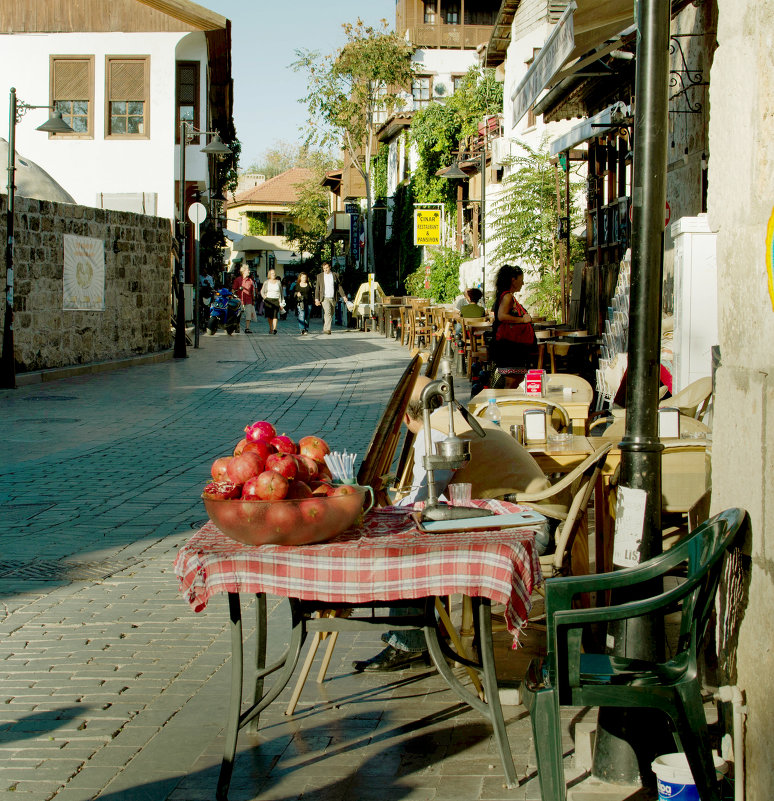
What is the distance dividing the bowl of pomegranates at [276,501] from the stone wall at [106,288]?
15296 mm

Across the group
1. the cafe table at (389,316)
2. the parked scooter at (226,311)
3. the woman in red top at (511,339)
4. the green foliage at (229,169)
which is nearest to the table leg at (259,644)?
the woman in red top at (511,339)

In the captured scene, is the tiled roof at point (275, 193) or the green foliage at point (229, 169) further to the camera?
the tiled roof at point (275, 193)

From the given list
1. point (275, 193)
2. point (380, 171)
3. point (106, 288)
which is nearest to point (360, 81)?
point (380, 171)

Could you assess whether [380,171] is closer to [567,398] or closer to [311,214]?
[311,214]

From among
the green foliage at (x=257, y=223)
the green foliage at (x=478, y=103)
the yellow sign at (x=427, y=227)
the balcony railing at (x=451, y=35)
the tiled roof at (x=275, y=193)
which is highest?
the balcony railing at (x=451, y=35)

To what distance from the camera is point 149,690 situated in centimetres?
459

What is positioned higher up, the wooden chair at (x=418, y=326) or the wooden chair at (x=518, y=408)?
the wooden chair at (x=418, y=326)

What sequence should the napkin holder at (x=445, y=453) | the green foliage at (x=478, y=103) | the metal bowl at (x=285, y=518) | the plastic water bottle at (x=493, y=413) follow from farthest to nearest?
1. the green foliage at (x=478, y=103)
2. the plastic water bottle at (x=493, y=413)
3. the napkin holder at (x=445, y=453)
4. the metal bowl at (x=285, y=518)

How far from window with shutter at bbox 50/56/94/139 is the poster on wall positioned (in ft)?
36.9

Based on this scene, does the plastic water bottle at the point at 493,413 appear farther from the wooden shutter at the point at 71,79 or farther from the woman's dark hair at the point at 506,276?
the wooden shutter at the point at 71,79

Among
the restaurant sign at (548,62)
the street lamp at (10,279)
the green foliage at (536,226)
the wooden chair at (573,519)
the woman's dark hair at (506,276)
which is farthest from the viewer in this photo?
the green foliage at (536,226)

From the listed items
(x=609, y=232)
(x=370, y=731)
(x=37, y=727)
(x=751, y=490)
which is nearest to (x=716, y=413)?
(x=751, y=490)

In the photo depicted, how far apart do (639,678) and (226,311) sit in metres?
31.3

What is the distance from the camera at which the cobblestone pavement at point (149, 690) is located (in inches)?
146
